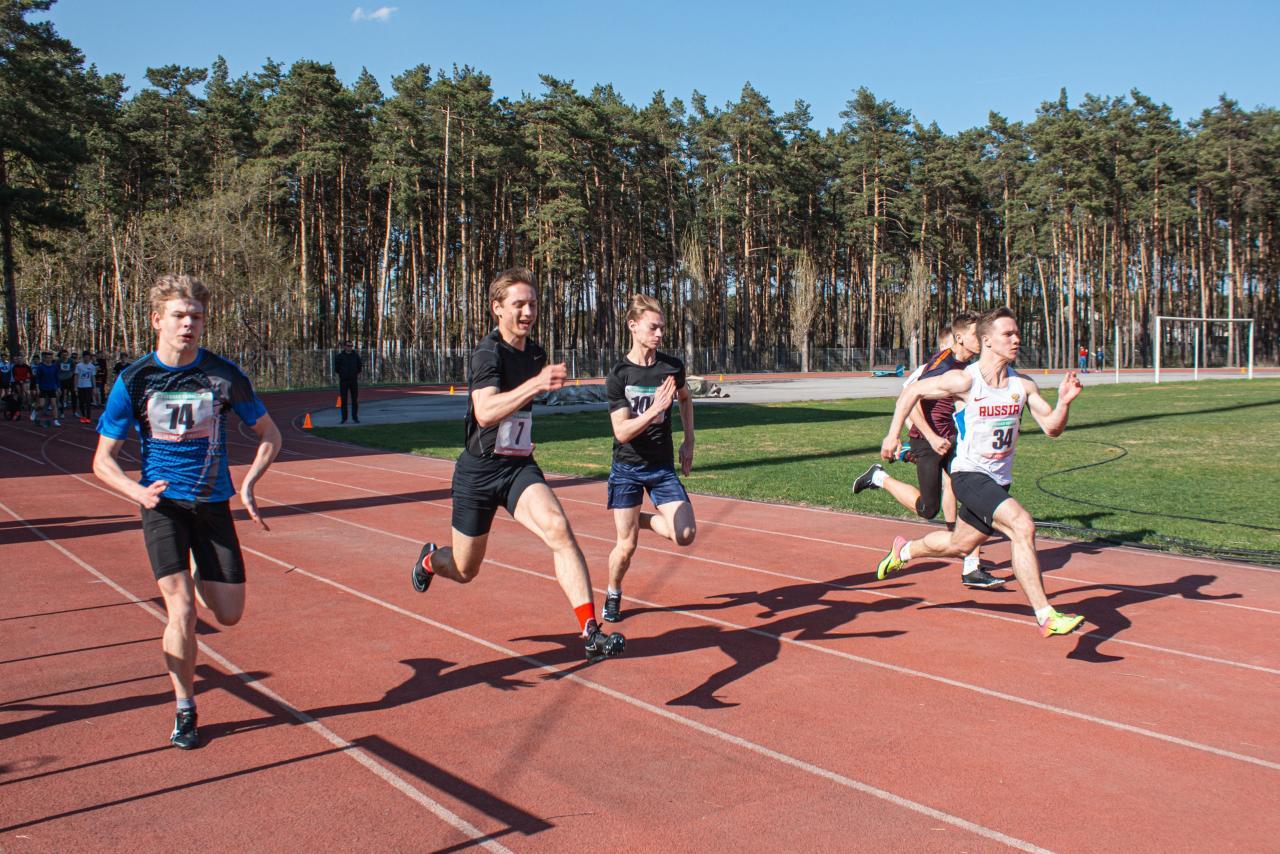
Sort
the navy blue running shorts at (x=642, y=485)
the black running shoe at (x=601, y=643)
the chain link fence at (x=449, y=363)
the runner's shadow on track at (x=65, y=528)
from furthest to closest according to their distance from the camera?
the chain link fence at (x=449, y=363) → the runner's shadow on track at (x=65, y=528) → the navy blue running shorts at (x=642, y=485) → the black running shoe at (x=601, y=643)

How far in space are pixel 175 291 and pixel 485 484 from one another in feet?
5.78

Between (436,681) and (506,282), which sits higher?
(506,282)

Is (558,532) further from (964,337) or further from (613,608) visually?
(964,337)

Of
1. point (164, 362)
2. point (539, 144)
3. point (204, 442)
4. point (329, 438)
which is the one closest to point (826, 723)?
point (204, 442)

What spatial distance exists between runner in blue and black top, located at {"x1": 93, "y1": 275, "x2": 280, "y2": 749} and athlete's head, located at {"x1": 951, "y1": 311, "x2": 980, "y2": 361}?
511 centimetres

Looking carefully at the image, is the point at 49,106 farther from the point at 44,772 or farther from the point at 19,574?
the point at 44,772

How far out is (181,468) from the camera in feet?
14.2

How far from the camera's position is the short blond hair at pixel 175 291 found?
428 centimetres

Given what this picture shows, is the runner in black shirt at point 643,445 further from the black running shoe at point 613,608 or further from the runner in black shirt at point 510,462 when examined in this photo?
the runner in black shirt at point 510,462

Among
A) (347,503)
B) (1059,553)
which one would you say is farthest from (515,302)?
(347,503)

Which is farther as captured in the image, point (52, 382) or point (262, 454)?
point (52, 382)

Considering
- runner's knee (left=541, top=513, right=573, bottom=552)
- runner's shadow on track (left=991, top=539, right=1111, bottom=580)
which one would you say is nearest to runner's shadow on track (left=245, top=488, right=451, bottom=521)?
runner's shadow on track (left=991, top=539, right=1111, bottom=580)

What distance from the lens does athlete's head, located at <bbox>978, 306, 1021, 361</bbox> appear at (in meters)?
5.86

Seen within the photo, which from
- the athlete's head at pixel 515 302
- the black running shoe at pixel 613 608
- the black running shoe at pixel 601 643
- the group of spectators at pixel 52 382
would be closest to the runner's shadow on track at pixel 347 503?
the black running shoe at pixel 613 608
